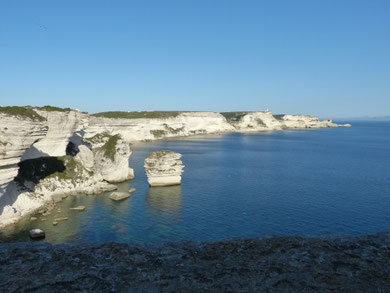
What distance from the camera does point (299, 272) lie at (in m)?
10.9

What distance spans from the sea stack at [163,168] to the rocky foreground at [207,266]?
4401 centimetres

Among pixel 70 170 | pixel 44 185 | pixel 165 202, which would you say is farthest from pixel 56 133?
pixel 165 202

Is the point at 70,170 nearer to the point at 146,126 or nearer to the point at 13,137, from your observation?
the point at 13,137

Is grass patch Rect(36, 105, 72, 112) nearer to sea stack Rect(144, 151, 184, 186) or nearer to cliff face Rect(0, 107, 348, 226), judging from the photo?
cliff face Rect(0, 107, 348, 226)

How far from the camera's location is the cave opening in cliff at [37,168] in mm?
50659

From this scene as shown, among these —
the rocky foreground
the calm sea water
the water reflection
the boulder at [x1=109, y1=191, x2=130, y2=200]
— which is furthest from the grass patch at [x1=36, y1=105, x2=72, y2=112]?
the rocky foreground

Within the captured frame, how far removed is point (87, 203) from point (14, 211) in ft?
34.6

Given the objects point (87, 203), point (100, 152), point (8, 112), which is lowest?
point (87, 203)

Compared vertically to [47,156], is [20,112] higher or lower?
higher

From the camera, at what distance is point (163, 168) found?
192ft

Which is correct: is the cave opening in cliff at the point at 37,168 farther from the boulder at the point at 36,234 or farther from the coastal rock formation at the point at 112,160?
the boulder at the point at 36,234

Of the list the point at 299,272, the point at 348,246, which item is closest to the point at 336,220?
the point at 348,246

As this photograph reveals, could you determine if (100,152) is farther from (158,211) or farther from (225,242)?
(225,242)

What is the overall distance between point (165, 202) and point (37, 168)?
24.0 meters
